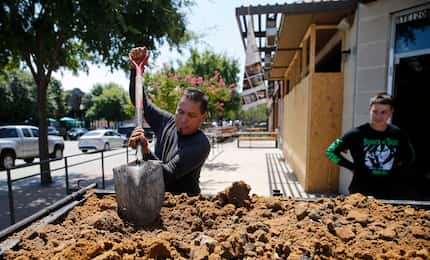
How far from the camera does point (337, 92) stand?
16.1 ft

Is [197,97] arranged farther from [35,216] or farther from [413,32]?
[413,32]

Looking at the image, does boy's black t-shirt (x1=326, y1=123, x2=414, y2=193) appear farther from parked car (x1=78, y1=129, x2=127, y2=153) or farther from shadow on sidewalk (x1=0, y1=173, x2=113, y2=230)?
parked car (x1=78, y1=129, x2=127, y2=153)

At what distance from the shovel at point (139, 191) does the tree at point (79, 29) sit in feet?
12.9

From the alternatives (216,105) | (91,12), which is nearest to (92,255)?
(91,12)

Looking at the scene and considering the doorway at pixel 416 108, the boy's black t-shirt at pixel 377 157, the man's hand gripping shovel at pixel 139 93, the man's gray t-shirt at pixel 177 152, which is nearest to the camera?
the man's hand gripping shovel at pixel 139 93

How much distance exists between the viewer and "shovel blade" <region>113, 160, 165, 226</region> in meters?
1.17

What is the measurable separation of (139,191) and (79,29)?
196 inches

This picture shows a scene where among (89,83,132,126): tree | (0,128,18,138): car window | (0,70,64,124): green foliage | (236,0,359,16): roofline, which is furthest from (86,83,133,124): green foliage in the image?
(236,0,359,16): roofline

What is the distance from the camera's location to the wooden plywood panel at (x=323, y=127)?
490cm

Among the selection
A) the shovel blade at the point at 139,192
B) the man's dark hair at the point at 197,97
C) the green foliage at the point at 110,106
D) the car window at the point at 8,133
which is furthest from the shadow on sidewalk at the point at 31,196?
the green foliage at the point at 110,106

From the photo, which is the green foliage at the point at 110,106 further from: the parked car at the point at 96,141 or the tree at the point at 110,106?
the parked car at the point at 96,141

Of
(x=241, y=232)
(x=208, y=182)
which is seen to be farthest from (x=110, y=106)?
(x=241, y=232)

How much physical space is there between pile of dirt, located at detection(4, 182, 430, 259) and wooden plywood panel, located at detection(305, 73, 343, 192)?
3.73m

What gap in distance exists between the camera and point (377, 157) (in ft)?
7.38
